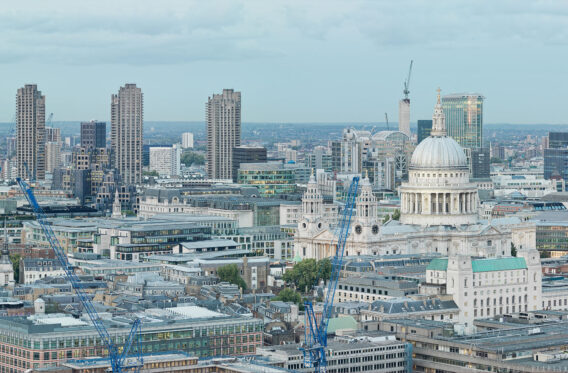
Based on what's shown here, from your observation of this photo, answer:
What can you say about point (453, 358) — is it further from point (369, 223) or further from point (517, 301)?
point (369, 223)

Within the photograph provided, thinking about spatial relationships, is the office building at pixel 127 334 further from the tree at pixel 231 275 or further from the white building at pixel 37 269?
the white building at pixel 37 269

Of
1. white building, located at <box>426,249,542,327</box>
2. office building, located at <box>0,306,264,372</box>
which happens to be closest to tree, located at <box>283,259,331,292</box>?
white building, located at <box>426,249,542,327</box>

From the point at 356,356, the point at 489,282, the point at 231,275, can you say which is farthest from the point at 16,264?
the point at 356,356

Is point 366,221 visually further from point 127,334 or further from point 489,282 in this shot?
point 127,334

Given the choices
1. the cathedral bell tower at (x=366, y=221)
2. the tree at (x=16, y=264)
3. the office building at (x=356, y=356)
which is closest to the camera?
the office building at (x=356, y=356)

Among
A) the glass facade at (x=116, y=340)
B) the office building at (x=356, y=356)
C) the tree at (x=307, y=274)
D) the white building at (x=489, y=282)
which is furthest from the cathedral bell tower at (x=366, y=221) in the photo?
the office building at (x=356, y=356)

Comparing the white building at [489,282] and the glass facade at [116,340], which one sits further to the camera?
the white building at [489,282]
